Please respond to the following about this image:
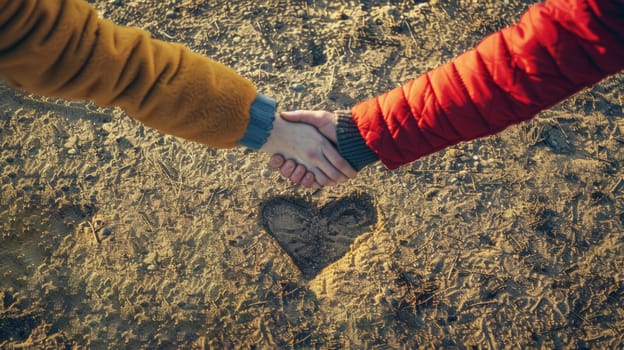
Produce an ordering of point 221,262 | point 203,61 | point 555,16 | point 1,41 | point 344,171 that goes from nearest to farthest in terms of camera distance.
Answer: point 1,41 < point 555,16 < point 203,61 < point 344,171 < point 221,262

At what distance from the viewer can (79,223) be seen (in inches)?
104

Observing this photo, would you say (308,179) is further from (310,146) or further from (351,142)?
(351,142)

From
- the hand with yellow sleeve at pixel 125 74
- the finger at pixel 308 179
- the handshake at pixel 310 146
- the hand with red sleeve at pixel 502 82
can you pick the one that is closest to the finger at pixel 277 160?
the handshake at pixel 310 146

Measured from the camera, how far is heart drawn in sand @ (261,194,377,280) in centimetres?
262

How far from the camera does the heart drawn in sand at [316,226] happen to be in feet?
8.60

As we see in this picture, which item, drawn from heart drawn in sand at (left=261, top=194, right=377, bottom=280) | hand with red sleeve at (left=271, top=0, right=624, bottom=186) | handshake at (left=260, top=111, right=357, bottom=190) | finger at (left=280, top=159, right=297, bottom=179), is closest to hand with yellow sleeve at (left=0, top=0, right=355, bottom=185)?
handshake at (left=260, top=111, right=357, bottom=190)

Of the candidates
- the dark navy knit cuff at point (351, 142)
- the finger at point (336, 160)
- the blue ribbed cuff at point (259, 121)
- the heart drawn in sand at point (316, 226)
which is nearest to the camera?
the blue ribbed cuff at point (259, 121)

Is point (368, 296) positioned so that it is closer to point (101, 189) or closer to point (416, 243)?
point (416, 243)

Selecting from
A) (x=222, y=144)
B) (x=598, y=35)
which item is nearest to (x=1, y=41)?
(x=222, y=144)

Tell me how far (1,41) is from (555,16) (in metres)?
1.80

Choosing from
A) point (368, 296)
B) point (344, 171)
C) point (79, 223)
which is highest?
point (344, 171)

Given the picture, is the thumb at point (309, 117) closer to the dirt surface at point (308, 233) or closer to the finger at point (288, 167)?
the finger at point (288, 167)

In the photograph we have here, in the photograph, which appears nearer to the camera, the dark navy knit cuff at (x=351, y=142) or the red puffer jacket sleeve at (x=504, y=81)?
the red puffer jacket sleeve at (x=504, y=81)

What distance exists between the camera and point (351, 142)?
2.25 m
